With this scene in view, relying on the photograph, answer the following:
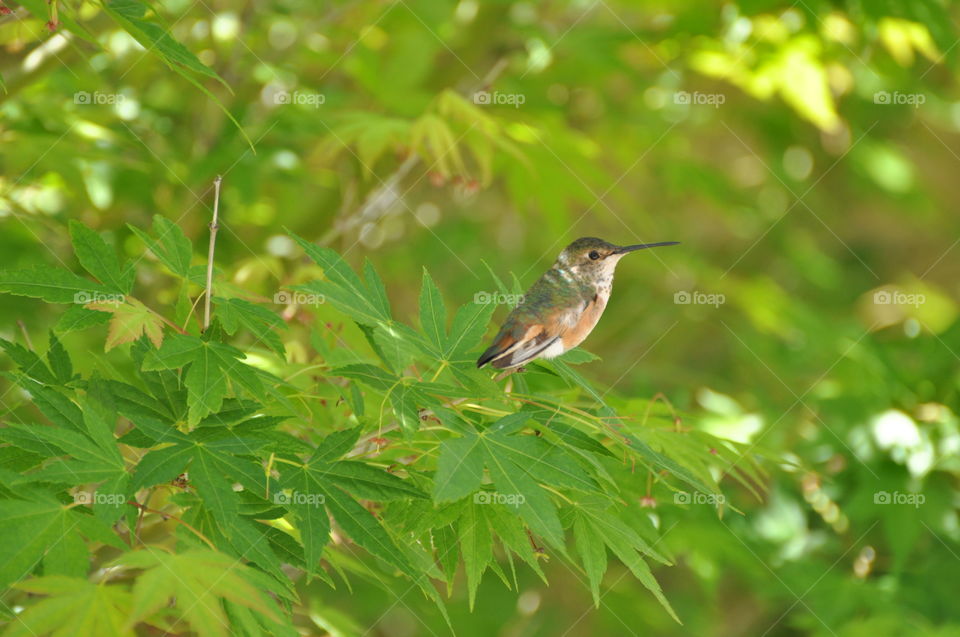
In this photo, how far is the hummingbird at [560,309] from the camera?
206cm

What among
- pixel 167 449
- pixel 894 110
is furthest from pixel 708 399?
pixel 894 110

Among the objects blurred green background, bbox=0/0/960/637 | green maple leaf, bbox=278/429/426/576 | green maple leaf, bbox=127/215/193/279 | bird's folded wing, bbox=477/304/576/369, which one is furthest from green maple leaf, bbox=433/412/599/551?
blurred green background, bbox=0/0/960/637

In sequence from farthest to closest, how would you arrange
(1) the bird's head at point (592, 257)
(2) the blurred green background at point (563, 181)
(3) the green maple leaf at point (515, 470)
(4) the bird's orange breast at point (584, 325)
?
(2) the blurred green background at point (563, 181) → (1) the bird's head at point (592, 257) → (4) the bird's orange breast at point (584, 325) → (3) the green maple leaf at point (515, 470)

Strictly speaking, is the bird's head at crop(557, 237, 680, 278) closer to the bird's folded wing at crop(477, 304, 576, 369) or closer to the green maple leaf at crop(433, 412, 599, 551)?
the bird's folded wing at crop(477, 304, 576, 369)

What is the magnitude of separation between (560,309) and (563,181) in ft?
5.55

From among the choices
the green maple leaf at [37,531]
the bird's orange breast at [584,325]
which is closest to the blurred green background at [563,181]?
the bird's orange breast at [584,325]

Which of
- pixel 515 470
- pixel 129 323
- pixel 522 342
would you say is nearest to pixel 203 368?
pixel 129 323

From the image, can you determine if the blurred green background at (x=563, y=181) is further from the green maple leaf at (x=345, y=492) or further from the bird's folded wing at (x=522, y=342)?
the green maple leaf at (x=345, y=492)

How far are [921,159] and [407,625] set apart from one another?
5382mm

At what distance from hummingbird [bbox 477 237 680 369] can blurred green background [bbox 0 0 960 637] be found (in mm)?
552

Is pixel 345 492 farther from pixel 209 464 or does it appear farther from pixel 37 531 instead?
pixel 37 531

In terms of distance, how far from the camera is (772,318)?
19.3 feet

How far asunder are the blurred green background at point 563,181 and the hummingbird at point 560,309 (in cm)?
55

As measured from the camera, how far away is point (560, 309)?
7.25 ft
